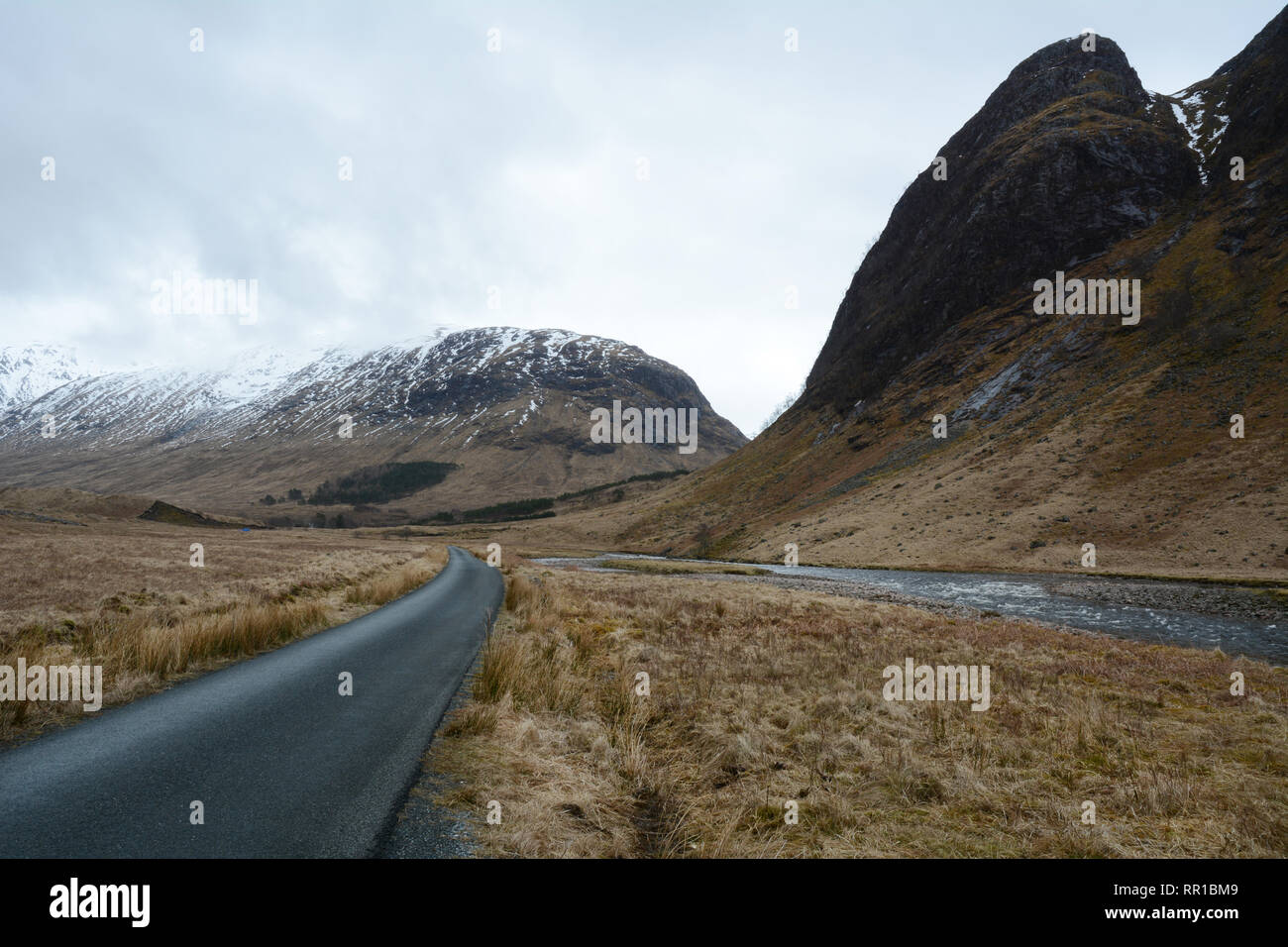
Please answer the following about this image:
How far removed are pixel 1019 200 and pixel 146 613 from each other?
125047mm

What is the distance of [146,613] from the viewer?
44.0 feet

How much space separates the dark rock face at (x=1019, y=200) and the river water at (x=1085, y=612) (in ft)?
230

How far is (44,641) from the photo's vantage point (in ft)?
34.6

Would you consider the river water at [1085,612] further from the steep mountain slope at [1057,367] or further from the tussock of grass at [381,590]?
the tussock of grass at [381,590]

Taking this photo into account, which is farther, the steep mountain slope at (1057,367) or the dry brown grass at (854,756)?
the steep mountain slope at (1057,367)

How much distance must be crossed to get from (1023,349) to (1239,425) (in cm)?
3788

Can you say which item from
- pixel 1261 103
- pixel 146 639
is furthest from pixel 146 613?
pixel 1261 103

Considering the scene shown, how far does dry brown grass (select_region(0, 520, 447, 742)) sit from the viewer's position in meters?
8.60

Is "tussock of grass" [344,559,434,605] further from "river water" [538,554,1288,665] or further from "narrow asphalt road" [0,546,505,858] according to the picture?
"river water" [538,554,1288,665]

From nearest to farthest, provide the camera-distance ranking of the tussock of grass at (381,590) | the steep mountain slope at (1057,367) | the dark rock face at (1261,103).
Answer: the tussock of grass at (381,590), the steep mountain slope at (1057,367), the dark rock face at (1261,103)

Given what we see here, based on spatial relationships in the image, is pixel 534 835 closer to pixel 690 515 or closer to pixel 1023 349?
pixel 1023 349

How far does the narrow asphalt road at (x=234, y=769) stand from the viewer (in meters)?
4.13

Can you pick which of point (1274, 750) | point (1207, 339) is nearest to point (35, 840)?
point (1274, 750)

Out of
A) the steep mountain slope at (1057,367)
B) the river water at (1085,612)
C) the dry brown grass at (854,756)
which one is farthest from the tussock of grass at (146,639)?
the steep mountain slope at (1057,367)
